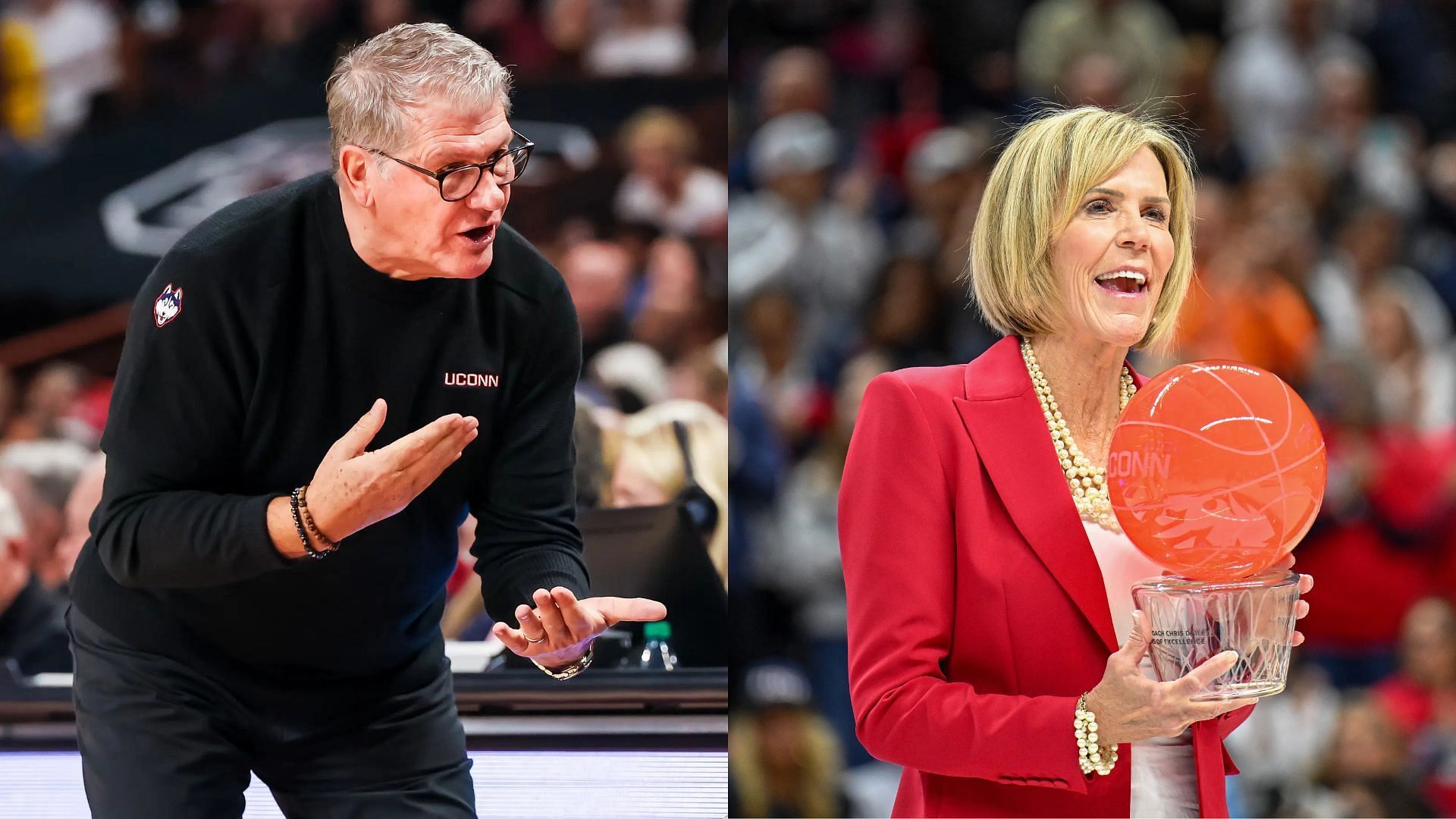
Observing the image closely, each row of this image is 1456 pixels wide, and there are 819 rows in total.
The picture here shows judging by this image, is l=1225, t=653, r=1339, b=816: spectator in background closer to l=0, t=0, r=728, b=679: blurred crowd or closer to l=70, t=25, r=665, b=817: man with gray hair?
l=0, t=0, r=728, b=679: blurred crowd

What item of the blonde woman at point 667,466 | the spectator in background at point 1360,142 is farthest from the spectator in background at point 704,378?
the spectator in background at point 1360,142

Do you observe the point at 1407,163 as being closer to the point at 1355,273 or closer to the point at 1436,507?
the point at 1355,273

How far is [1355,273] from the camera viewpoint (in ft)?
18.7

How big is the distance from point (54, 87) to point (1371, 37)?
18.8ft

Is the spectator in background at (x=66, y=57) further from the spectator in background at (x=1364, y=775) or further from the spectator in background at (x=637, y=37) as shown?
the spectator in background at (x=1364, y=775)

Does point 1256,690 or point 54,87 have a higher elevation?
point 54,87

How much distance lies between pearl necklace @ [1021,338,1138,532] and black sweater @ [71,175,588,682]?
0.61 m

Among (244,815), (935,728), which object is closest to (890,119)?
(244,815)

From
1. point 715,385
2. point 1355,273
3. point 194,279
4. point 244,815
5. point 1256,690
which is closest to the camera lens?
point 1256,690

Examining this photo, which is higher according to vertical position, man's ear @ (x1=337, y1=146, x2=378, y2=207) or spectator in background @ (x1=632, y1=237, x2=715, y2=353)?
man's ear @ (x1=337, y1=146, x2=378, y2=207)

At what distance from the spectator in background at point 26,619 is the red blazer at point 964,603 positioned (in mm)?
2196

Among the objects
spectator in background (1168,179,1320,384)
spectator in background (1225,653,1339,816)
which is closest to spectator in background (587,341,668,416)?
spectator in background (1168,179,1320,384)

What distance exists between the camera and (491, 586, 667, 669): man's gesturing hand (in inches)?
71.1

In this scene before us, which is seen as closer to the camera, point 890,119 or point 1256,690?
point 1256,690
